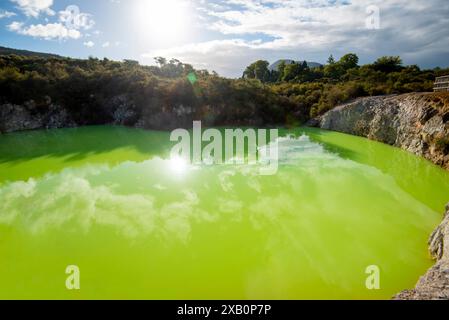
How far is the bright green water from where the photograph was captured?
4.57 m

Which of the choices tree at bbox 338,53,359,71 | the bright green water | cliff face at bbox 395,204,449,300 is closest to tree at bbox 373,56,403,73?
tree at bbox 338,53,359,71

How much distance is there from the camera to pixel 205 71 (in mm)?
31797

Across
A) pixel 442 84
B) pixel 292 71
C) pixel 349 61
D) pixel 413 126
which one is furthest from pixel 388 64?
pixel 413 126

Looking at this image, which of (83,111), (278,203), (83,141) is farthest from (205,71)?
(278,203)

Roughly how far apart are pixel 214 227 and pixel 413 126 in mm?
12831

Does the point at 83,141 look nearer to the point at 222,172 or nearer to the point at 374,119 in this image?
the point at 222,172

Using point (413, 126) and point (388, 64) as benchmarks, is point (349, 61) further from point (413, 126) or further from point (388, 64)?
point (413, 126)

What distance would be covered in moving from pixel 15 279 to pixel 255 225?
4514 mm

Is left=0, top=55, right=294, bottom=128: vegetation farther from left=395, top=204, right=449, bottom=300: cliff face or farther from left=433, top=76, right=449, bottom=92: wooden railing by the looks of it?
left=395, top=204, right=449, bottom=300: cliff face

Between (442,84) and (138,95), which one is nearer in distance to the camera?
(442,84)

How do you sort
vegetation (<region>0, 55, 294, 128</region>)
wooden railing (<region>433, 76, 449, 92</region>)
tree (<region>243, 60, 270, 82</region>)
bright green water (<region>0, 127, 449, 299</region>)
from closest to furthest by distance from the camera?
bright green water (<region>0, 127, 449, 299</region>) → wooden railing (<region>433, 76, 449, 92</region>) → vegetation (<region>0, 55, 294, 128</region>) → tree (<region>243, 60, 270, 82</region>)

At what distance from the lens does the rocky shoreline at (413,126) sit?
168 inches

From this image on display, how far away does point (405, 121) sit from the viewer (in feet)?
49.1

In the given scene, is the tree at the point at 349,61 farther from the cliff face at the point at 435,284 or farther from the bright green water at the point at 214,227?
the cliff face at the point at 435,284
